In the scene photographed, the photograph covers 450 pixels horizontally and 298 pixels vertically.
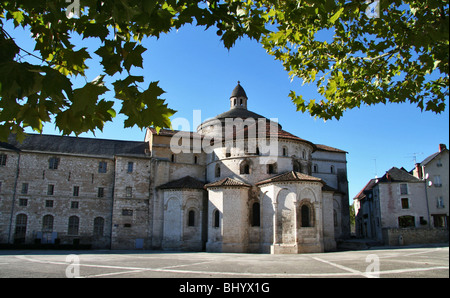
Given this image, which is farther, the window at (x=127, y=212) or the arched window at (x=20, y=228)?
the window at (x=127, y=212)

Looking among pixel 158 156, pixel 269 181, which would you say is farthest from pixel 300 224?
→ pixel 158 156

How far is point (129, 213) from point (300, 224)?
1768cm

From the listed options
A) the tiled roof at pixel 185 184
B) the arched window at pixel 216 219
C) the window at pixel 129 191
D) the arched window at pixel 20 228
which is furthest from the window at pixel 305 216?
the arched window at pixel 20 228

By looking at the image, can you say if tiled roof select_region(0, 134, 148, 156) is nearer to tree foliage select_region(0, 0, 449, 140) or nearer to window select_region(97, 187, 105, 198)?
window select_region(97, 187, 105, 198)

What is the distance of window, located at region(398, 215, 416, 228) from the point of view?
32.1 metres

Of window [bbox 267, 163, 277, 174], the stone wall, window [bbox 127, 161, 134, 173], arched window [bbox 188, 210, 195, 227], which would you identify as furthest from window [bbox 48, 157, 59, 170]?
the stone wall

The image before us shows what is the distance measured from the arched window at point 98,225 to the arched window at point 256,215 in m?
16.6

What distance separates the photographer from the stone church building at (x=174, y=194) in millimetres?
28719

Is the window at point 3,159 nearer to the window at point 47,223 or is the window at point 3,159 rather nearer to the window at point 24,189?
the window at point 24,189

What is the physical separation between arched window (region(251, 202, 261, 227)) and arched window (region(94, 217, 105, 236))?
16.6 m

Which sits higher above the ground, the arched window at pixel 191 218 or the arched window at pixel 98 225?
the arched window at pixel 191 218

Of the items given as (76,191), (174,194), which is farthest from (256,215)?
(76,191)

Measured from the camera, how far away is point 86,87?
3.83 m

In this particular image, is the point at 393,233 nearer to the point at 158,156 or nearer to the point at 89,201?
the point at 158,156
